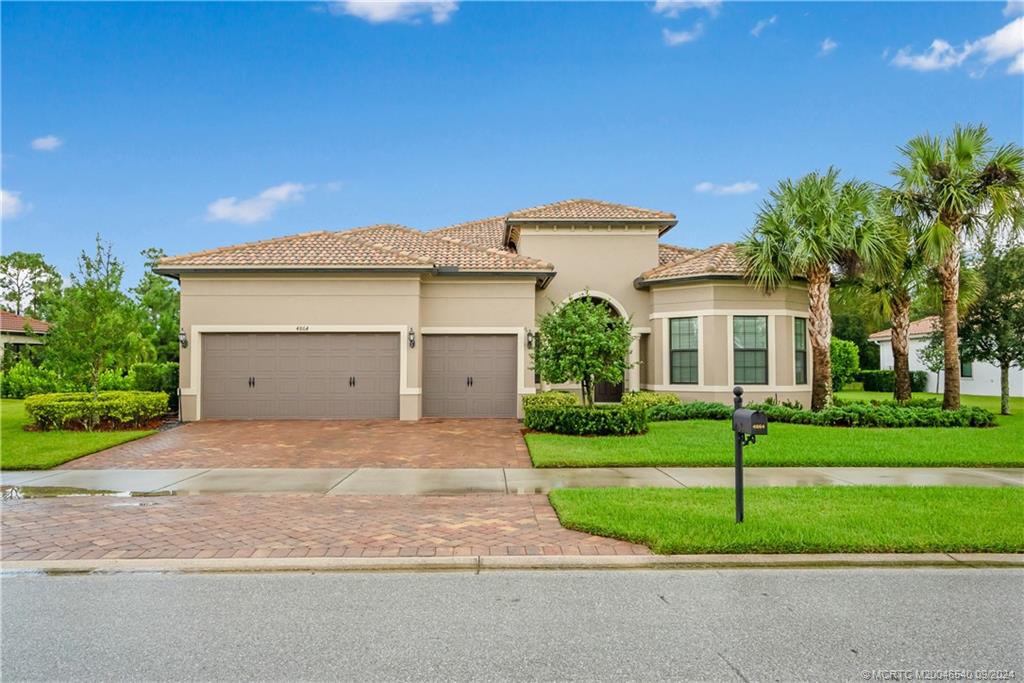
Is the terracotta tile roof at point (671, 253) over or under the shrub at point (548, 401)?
over

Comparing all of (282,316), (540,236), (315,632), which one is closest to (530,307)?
(540,236)

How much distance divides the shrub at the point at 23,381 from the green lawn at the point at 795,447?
76.0 feet

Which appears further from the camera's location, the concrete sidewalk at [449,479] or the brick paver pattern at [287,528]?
the concrete sidewalk at [449,479]

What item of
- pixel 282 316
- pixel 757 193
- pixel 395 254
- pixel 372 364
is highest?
pixel 757 193

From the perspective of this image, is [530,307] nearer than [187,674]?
No

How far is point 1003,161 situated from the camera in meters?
16.5

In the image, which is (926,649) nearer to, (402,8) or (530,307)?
(530,307)

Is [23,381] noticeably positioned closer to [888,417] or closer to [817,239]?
[817,239]

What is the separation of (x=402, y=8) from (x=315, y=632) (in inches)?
702

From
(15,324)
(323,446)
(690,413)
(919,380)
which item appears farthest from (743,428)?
(15,324)

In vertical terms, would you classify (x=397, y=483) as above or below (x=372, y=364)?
below

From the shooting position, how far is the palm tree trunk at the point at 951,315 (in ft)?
56.6

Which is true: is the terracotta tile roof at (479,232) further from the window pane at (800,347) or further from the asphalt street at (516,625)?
the asphalt street at (516,625)

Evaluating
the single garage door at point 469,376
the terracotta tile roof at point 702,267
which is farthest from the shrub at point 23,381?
the terracotta tile roof at point 702,267
